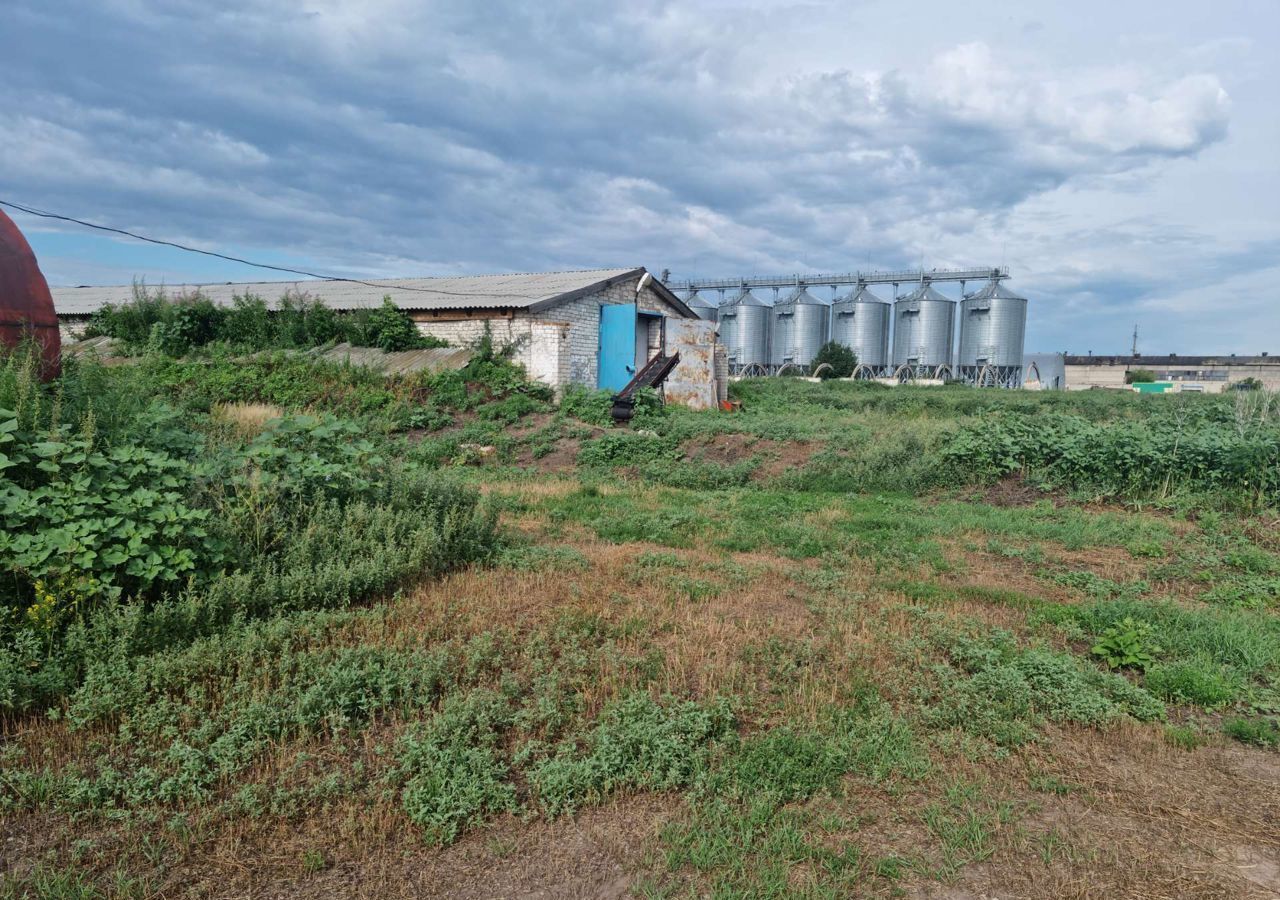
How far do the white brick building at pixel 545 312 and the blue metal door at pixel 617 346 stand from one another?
26 mm

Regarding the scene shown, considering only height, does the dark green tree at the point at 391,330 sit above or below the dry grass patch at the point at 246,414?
above

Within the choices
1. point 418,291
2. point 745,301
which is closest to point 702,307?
point 745,301

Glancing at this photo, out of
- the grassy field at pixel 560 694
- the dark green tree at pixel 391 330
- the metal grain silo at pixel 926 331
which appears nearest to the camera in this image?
the grassy field at pixel 560 694

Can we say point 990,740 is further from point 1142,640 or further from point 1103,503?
point 1103,503

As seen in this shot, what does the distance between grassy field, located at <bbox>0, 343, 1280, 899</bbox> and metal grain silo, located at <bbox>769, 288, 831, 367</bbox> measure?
3973 centimetres

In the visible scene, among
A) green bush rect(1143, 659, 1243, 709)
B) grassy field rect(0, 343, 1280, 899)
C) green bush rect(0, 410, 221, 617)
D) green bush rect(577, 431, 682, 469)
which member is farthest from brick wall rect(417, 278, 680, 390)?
green bush rect(1143, 659, 1243, 709)

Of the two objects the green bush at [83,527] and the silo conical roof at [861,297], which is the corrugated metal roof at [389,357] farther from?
the silo conical roof at [861,297]

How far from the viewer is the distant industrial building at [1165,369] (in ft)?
163

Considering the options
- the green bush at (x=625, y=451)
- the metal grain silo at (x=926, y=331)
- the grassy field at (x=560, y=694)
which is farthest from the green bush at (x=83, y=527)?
the metal grain silo at (x=926, y=331)

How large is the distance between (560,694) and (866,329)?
4449 cm

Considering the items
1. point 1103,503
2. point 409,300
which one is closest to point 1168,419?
point 1103,503

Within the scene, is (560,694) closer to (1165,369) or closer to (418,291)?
(418,291)

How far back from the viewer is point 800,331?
4716 cm

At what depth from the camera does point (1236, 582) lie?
22.5 feet
